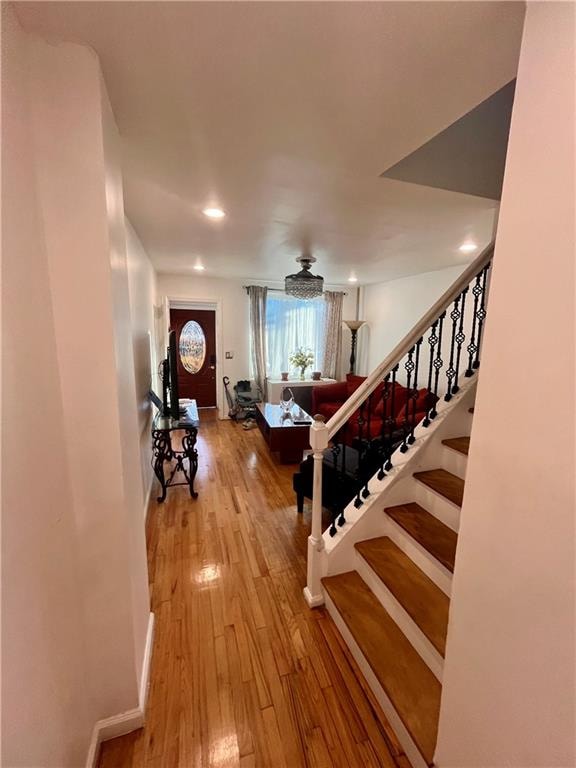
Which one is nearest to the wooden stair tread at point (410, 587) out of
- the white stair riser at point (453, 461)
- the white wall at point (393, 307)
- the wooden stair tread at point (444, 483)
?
the wooden stair tread at point (444, 483)

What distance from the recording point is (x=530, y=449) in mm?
736

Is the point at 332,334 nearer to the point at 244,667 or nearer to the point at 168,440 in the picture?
the point at 168,440

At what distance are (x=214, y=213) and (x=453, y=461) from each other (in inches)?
91.4

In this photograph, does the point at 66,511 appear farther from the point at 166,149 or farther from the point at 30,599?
the point at 166,149

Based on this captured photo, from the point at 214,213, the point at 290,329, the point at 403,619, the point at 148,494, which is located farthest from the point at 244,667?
the point at 290,329

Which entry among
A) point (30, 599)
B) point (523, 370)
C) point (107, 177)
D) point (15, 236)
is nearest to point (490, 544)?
point (523, 370)

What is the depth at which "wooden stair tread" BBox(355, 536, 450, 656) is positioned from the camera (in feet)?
4.51

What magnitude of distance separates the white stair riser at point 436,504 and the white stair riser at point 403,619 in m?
0.46

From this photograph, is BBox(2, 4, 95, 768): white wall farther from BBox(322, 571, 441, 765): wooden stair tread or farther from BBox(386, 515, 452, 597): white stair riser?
BBox(386, 515, 452, 597): white stair riser

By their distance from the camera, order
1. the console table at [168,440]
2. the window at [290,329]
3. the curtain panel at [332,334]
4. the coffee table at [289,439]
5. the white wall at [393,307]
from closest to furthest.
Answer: the console table at [168,440] < the coffee table at [289,439] < the white wall at [393,307] < the window at [290,329] < the curtain panel at [332,334]

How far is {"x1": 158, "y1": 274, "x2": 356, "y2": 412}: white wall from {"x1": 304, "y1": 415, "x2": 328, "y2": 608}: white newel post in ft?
14.2

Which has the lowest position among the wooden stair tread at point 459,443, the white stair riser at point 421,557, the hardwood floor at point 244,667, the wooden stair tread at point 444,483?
the hardwood floor at point 244,667

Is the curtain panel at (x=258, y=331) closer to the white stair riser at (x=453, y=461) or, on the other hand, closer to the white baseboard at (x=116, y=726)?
the white stair riser at (x=453, y=461)

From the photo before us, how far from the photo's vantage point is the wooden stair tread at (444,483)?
5.48 ft
